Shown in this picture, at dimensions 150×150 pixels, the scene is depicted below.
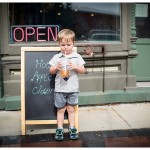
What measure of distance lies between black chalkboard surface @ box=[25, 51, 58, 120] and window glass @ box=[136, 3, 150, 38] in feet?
11.7

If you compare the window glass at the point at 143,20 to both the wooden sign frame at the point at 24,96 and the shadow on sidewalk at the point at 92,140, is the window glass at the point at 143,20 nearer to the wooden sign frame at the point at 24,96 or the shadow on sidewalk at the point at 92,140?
the shadow on sidewalk at the point at 92,140

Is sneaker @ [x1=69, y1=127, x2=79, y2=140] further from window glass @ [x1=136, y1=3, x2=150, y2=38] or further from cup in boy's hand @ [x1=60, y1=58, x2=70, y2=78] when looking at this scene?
window glass @ [x1=136, y1=3, x2=150, y2=38]

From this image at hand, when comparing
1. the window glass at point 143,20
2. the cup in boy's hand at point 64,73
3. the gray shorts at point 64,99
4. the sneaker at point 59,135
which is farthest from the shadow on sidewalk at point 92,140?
the window glass at point 143,20

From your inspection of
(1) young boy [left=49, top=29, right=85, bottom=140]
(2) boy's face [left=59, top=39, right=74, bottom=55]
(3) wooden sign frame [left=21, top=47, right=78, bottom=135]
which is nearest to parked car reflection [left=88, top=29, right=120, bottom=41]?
(3) wooden sign frame [left=21, top=47, right=78, bottom=135]

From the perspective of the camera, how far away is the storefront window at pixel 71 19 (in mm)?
6645

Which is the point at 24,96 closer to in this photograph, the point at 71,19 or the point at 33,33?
the point at 33,33

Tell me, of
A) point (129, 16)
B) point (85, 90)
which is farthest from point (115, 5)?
point (85, 90)

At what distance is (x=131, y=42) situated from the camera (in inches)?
276

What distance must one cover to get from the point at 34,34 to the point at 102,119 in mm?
2190

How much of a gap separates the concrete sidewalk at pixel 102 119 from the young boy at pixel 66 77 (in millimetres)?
433

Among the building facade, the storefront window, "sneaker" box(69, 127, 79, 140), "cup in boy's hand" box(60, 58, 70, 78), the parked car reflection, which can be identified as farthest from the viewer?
the parked car reflection

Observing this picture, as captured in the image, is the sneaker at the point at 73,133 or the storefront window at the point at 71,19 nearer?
the sneaker at the point at 73,133

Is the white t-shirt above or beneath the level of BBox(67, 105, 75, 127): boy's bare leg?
above

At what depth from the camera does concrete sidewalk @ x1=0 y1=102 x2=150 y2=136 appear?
17.5 ft
